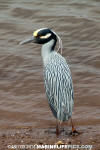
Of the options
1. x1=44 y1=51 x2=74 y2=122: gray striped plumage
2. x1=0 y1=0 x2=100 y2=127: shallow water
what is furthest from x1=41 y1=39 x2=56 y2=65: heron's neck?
x1=0 y1=0 x2=100 y2=127: shallow water

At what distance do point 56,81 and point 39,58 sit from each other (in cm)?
343

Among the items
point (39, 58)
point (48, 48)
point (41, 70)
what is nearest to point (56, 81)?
point (48, 48)

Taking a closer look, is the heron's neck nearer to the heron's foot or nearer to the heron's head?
the heron's head

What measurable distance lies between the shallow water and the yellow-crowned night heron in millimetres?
783

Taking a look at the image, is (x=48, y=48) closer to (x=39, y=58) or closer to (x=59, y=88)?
(x=59, y=88)

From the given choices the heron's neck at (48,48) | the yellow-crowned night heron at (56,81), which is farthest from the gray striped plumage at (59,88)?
the heron's neck at (48,48)

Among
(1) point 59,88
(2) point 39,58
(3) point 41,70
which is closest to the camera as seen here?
(1) point 59,88

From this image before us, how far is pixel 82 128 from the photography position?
649cm

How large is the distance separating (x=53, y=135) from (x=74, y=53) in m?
3.74

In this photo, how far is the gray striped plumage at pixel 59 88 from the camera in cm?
603

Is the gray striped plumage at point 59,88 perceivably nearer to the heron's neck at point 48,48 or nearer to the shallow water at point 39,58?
the heron's neck at point 48,48

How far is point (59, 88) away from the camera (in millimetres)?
6109

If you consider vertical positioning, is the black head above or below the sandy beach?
above

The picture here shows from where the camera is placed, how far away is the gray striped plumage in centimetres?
603
